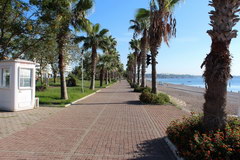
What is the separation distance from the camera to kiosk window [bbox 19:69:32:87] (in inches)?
429

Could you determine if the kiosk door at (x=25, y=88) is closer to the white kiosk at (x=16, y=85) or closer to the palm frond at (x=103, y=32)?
the white kiosk at (x=16, y=85)

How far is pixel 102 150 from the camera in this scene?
5.29m

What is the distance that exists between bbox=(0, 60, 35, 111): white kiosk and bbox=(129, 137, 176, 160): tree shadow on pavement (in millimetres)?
7482

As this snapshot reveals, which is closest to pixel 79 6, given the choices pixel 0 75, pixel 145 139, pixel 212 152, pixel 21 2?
pixel 21 2

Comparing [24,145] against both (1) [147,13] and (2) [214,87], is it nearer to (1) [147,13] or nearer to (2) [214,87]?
(2) [214,87]

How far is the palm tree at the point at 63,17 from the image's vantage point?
39.3 feet

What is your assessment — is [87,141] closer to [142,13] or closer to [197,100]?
[142,13]

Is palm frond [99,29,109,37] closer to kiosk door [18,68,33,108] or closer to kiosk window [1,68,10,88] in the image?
kiosk door [18,68,33,108]

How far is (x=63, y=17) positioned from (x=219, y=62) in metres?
10.3

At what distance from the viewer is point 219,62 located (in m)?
4.78

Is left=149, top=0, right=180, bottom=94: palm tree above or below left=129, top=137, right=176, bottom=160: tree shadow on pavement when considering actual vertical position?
above

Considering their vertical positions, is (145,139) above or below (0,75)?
below

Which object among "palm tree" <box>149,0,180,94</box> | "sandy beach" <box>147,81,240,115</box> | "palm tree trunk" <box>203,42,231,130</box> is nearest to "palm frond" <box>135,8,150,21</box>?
"palm tree" <box>149,0,180,94</box>

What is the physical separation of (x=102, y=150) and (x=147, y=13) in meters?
14.0
